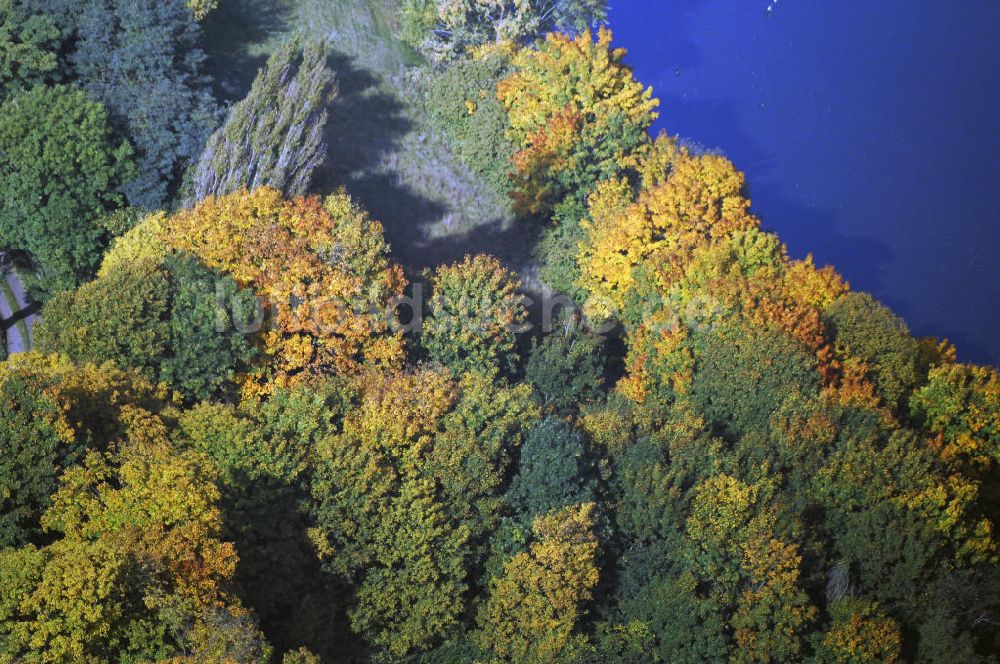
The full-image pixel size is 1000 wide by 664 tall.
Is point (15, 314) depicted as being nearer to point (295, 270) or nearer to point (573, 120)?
point (295, 270)

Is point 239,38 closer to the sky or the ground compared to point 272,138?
closer to the sky

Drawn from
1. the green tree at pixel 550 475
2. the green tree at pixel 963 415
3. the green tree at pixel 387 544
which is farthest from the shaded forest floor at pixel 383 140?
the green tree at pixel 963 415

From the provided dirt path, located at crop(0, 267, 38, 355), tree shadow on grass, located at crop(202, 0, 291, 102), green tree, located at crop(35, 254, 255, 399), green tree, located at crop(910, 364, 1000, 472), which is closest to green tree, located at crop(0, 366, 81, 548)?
green tree, located at crop(35, 254, 255, 399)

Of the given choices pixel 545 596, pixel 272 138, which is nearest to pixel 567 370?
pixel 545 596

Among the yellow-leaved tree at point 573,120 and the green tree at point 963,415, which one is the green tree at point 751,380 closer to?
the green tree at point 963,415

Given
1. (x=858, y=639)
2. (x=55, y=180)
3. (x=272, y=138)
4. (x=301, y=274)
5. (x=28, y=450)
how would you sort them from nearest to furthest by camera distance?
(x=28, y=450) < (x=858, y=639) < (x=301, y=274) < (x=55, y=180) < (x=272, y=138)
